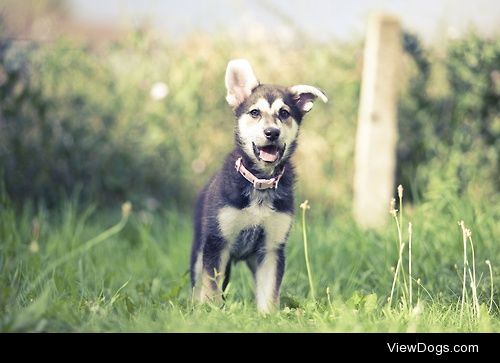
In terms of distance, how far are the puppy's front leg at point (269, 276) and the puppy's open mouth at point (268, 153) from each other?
0.56m

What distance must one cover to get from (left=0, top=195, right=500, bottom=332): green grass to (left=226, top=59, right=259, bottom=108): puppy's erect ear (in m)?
1.24

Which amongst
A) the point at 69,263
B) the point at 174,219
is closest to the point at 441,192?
the point at 174,219

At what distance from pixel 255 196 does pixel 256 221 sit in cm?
16

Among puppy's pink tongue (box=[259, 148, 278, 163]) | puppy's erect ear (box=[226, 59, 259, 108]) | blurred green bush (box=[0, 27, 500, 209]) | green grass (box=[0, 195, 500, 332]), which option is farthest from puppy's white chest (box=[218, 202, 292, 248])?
blurred green bush (box=[0, 27, 500, 209])

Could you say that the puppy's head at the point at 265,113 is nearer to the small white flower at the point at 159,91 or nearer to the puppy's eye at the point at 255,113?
the puppy's eye at the point at 255,113

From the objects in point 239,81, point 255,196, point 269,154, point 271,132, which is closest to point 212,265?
point 255,196

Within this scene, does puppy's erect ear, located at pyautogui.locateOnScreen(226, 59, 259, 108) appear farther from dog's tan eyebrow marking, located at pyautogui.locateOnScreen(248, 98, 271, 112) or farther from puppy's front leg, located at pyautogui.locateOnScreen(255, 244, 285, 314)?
puppy's front leg, located at pyautogui.locateOnScreen(255, 244, 285, 314)

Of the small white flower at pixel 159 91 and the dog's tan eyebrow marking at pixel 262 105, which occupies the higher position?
the small white flower at pixel 159 91

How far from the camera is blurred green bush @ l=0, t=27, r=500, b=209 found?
306 inches

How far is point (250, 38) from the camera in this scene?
8953 mm

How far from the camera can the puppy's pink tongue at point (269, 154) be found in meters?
4.51

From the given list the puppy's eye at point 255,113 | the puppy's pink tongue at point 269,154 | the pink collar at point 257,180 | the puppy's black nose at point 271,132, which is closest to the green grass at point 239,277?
the pink collar at point 257,180
